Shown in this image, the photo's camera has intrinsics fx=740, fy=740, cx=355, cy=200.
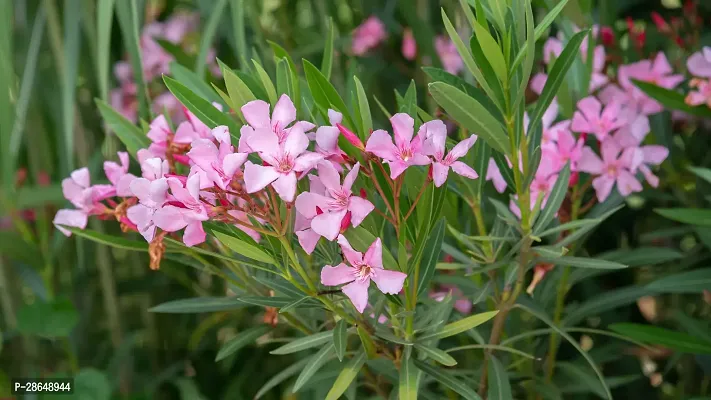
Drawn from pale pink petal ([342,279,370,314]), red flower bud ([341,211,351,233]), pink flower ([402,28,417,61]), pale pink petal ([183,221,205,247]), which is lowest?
pale pink petal ([342,279,370,314])

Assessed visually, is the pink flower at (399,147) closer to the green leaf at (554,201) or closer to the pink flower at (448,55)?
the green leaf at (554,201)

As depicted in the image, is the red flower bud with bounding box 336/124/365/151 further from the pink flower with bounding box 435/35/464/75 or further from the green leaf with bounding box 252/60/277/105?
the pink flower with bounding box 435/35/464/75

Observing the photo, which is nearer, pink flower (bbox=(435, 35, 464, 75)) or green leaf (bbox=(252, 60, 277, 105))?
green leaf (bbox=(252, 60, 277, 105))

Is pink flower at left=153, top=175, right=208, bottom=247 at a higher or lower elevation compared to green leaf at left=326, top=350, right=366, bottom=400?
higher

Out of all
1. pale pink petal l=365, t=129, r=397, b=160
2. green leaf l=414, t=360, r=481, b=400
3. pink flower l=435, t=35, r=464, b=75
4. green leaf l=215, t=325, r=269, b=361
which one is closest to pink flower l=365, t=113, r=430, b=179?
pale pink petal l=365, t=129, r=397, b=160

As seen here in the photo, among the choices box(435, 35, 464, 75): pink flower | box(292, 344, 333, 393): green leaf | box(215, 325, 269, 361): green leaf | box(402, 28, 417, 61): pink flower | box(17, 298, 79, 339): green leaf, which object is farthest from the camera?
box(402, 28, 417, 61): pink flower

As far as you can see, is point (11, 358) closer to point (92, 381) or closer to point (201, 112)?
point (92, 381)

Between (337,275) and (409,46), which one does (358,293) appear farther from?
(409,46)

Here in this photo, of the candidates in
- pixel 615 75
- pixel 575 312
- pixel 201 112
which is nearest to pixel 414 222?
pixel 201 112
